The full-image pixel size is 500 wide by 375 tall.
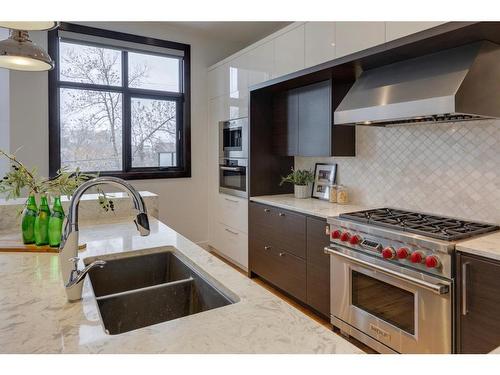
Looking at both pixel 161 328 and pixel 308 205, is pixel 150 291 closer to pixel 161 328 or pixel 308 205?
pixel 161 328

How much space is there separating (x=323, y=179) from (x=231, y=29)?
2200 millimetres

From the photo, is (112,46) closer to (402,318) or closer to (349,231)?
(349,231)

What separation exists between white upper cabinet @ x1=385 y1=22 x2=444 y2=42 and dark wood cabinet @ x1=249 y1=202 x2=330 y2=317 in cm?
128

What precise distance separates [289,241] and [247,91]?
5.28 ft

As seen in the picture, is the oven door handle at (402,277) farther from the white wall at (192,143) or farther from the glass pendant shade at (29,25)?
the white wall at (192,143)

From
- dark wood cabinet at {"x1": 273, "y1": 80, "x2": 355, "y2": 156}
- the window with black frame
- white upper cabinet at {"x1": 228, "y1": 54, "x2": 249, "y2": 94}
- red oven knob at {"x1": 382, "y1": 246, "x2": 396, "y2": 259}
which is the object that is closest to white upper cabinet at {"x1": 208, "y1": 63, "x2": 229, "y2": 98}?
white upper cabinet at {"x1": 228, "y1": 54, "x2": 249, "y2": 94}

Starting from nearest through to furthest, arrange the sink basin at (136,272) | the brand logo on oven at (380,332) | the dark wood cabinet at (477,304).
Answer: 1. the sink basin at (136,272)
2. the dark wood cabinet at (477,304)
3. the brand logo on oven at (380,332)

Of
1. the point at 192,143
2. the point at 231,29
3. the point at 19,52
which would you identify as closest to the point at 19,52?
the point at 19,52

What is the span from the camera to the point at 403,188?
269 cm

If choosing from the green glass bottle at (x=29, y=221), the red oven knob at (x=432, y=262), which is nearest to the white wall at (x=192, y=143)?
the green glass bottle at (x=29, y=221)

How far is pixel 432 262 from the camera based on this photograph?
5.93 ft

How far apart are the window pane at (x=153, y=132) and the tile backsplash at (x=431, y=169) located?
2230 millimetres

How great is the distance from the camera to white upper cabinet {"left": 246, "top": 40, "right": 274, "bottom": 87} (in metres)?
3.24

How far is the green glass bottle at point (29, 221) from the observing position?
5.32ft
